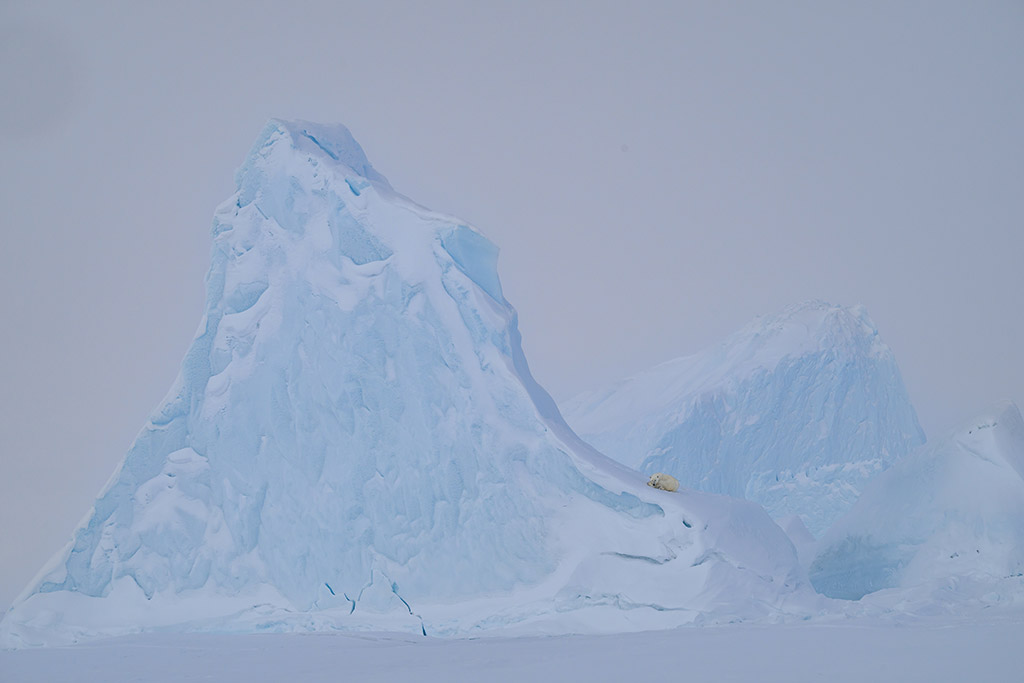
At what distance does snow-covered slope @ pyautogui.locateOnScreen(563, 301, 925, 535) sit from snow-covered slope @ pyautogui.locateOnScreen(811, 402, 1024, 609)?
21.4ft

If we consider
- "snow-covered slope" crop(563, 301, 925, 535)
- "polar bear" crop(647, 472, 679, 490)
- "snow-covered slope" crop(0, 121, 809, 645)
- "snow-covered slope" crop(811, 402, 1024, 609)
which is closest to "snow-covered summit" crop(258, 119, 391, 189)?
"snow-covered slope" crop(0, 121, 809, 645)

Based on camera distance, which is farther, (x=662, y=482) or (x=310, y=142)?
(x=310, y=142)

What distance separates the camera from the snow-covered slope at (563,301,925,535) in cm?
2138

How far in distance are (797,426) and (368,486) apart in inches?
494

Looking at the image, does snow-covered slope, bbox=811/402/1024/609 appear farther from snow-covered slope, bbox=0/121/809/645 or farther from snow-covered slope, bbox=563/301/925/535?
snow-covered slope, bbox=563/301/925/535

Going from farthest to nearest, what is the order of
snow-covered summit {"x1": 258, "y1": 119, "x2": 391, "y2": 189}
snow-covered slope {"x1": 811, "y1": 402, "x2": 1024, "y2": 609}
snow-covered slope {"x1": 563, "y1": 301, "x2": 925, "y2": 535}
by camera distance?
1. snow-covered slope {"x1": 563, "y1": 301, "x2": 925, "y2": 535}
2. snow-covered summit {"x1": 258, "y1": 119, "x2": 391, "y2": 189}
3. snow-covered slope {"x1": 811, "y1": 402, "x2": 1024, "y2": 609}

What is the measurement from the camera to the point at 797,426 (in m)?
21.8

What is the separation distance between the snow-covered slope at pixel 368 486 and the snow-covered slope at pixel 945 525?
240 centimetres

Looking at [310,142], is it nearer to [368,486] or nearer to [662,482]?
[368,486]

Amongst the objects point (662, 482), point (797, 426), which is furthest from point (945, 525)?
point (797, 426)

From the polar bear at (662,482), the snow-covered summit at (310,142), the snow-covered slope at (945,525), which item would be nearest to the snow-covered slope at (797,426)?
the snow-covered slope at (945,525)

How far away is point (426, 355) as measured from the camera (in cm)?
1244

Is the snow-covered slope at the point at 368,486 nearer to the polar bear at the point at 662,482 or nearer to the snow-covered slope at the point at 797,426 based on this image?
the polar bear at the point at 662,482

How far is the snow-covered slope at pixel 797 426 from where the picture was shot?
21375 millimetres
